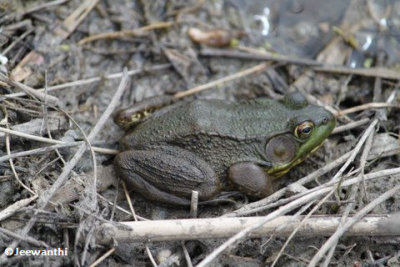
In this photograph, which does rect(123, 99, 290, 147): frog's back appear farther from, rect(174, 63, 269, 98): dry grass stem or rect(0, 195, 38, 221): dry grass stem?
rect(0, 195, 38, 221): dry grass stem

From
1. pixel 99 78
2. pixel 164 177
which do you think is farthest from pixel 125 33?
pixel 164 177

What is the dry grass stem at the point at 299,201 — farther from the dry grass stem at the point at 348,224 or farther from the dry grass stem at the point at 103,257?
the dry grass stem at the point at 103,257

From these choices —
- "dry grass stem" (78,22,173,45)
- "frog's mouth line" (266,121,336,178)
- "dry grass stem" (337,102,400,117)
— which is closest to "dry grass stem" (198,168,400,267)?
"frog's mouth line" (266,121,336,178)

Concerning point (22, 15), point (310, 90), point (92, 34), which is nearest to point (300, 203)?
point (310, 90)

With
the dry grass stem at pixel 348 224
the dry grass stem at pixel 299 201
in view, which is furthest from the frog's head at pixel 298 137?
the dry grass stem at pixel 348 224

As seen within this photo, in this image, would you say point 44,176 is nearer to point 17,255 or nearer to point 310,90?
point 17,255

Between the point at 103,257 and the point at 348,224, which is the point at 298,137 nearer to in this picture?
the point at 348,224
